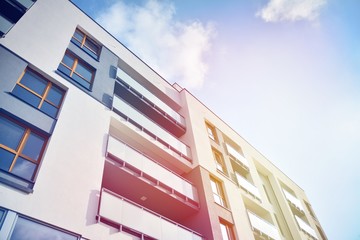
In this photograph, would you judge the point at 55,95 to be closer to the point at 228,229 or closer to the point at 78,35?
the point at 78,35

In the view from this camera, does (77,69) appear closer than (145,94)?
Yes

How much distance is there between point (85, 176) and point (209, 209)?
293 inches

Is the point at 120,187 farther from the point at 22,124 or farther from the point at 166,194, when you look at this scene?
the point at 22,124

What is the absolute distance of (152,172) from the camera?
13609mm

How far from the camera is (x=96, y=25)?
61.1 feet

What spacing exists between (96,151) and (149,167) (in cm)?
339

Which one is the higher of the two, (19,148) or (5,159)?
(19,148)

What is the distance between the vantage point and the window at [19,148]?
8516 mm

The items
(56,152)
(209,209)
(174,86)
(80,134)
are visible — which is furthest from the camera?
(174,86)

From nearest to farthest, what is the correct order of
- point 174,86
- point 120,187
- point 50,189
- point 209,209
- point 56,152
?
point 50,189, point 56,152, point 120,187, point 209,209, point 174,86

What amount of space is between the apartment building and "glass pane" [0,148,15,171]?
0.03 m

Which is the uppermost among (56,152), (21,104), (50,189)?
(21,104)

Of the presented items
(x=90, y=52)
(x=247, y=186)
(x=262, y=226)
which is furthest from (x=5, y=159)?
(x=247, y=186)

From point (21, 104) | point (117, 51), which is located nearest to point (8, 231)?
point (21, 104)
